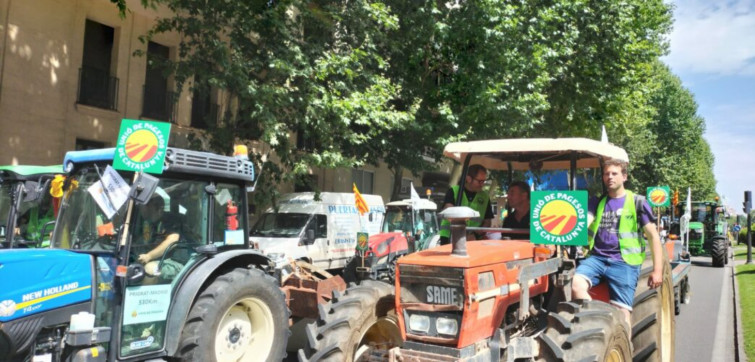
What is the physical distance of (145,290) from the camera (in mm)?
4867

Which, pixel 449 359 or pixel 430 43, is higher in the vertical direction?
pixel 430 43

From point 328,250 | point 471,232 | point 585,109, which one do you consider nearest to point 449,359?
point 471,232

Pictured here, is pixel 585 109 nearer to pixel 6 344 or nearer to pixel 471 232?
pixel 471 232

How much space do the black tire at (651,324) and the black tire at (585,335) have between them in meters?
1.17

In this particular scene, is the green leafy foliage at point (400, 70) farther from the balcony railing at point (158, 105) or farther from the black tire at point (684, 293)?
the black tire at point (684, 293)

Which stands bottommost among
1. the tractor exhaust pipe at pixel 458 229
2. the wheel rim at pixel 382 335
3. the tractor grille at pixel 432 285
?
the wheel rim at pixel 382 335

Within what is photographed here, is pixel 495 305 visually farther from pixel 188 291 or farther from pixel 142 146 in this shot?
pixel 142 146

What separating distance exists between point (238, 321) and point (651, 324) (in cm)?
403

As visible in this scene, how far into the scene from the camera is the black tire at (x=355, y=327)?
4.00 metres

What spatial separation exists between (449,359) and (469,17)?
11536 mm

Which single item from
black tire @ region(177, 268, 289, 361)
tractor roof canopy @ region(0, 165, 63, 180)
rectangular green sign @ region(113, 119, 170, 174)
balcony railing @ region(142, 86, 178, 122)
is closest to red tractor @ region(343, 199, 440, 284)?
black tire @ region(177, 268, 289, 361)

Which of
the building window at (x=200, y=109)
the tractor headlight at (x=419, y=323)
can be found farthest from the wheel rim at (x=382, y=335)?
the building window at (x=200, y=109)

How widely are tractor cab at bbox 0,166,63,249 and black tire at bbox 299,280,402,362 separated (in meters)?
4.50

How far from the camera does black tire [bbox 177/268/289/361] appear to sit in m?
5.05
